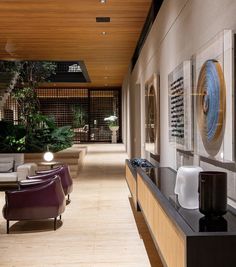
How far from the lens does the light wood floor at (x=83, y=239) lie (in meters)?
4.17

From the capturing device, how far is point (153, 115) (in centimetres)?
663

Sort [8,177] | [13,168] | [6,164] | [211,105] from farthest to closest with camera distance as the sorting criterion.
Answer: [13,168] → [6,164] → [8,177] → [211,105]

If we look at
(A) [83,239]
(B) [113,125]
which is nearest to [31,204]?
(A) [83,239]

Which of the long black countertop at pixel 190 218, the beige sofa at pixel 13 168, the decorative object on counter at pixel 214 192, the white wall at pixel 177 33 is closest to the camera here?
the long black countertop at pixel 190 218

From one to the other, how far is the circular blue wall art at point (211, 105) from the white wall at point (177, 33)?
0.29 m

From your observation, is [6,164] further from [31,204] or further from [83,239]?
[83,239]

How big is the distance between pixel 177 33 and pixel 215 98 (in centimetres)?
177

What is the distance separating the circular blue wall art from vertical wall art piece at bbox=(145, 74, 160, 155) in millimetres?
2536

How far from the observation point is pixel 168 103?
17.1 ft

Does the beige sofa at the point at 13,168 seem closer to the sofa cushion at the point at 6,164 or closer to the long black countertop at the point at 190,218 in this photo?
the sofa cushion at the point at 6,164

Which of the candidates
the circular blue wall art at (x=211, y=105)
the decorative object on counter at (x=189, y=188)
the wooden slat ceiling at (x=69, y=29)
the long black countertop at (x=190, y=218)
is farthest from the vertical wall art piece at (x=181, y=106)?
the wooden slat ceiling at (x=69, y=29)

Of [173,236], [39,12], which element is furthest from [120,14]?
[173,236]

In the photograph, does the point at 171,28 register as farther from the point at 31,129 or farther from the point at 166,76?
the point at 31,129

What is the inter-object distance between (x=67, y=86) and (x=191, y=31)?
19.4 metres
